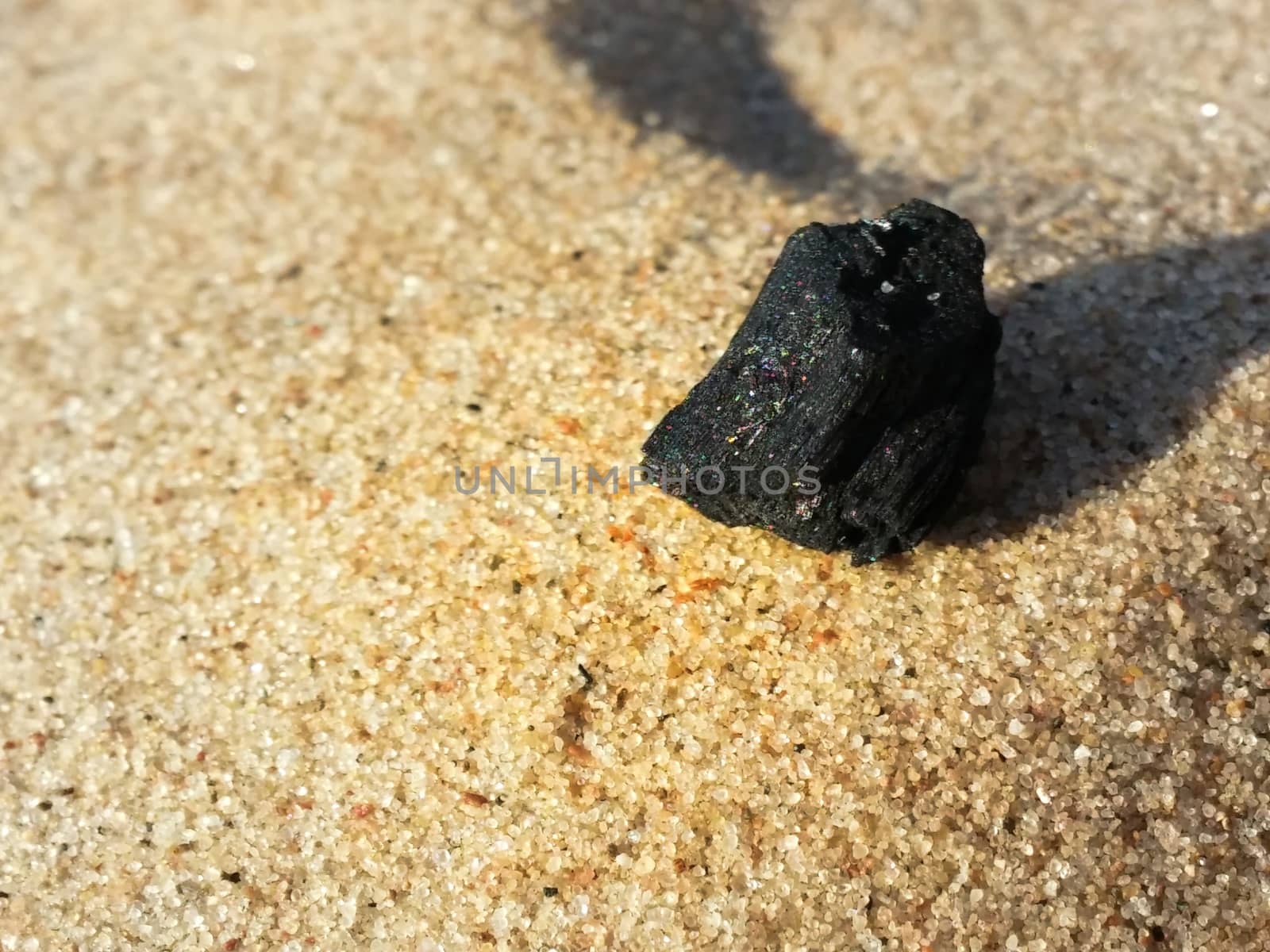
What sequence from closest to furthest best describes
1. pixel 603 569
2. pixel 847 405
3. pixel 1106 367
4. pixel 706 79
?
pixel 847 405 < pixel 603 569 < pixel 1106 367 < pixel 706 79

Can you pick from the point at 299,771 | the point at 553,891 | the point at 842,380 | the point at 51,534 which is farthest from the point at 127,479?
the point at 842,380

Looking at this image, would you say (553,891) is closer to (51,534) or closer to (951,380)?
(951,380)

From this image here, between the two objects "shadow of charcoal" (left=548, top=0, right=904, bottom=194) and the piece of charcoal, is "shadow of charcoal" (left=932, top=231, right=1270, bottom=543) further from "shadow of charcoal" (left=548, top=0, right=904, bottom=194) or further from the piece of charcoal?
"shadow of charcoal" (left=548, top=0, right=904, bottom=194)

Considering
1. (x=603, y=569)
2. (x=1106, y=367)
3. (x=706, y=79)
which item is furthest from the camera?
(x=706, y=79)

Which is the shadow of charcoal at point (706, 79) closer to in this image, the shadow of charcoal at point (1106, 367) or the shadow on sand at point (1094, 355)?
the shadow on sand at point (1094, 355)

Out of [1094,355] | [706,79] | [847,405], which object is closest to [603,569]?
[847,405]

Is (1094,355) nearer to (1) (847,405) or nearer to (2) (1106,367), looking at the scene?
(2) (1106,367)

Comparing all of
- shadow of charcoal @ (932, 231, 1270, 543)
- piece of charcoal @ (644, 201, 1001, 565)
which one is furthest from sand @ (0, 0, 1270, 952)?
piece of charcoal @ (644, 201, 1001, 565)
